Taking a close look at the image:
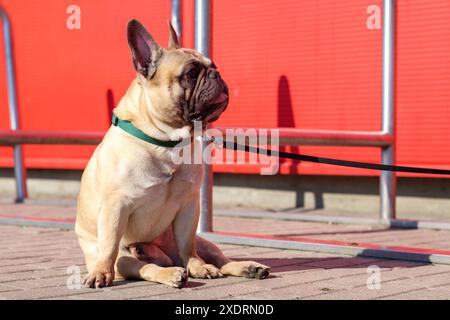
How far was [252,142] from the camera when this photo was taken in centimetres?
603

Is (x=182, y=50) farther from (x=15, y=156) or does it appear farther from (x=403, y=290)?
(x=15, y=156)

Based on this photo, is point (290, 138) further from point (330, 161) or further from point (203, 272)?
point (203, 272)

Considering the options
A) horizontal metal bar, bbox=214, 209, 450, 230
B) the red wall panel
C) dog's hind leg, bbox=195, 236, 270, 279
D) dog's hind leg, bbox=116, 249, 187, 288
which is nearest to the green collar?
dog's hind leg, bbox=116, 249, 187, 288

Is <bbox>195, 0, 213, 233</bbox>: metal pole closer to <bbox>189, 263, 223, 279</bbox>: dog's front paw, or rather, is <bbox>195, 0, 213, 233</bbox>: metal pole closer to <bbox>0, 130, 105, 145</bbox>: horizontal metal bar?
<bbox>0, 130, 105, 145</bbox>: horizontal metal bar

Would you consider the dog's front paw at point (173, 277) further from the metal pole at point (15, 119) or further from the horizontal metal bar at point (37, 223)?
the metal pole at point (15, 119)

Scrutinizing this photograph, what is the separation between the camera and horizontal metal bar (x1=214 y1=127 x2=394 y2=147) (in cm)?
579

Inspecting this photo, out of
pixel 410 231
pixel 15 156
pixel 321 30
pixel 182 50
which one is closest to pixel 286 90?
pixel 321 30

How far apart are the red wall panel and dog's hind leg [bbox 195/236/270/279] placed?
12.5 ft

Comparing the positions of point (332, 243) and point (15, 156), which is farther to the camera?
point (15, 156)

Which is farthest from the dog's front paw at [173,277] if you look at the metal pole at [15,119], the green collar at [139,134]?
the metal pole at [15,119]

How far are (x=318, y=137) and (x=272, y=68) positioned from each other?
2.58 m

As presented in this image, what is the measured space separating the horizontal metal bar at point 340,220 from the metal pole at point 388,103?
0.16 metres

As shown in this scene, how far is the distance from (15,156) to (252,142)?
15.3ft

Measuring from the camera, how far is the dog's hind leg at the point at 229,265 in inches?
171
